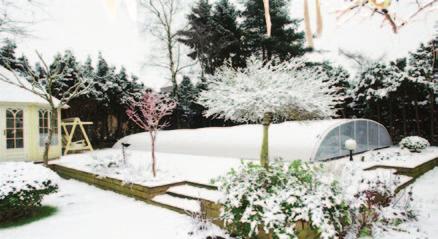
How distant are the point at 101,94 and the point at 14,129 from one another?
Result: 615 centimetres

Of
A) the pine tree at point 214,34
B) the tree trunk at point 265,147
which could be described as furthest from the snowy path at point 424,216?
the pine tree at point 214,34

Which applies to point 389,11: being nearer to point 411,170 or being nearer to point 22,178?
point 22,178

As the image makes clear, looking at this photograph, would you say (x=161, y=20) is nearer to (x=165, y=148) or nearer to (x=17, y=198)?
(x=165, y=148)

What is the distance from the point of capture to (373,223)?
4.96 m

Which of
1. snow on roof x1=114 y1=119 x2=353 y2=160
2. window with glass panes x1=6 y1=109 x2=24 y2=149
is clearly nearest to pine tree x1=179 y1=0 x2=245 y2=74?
Result: snow on roof x1=114 y1=119 x2=353 y2=160

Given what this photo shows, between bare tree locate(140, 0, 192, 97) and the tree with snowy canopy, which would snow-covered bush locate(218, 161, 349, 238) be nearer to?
the tree with snowy canopy

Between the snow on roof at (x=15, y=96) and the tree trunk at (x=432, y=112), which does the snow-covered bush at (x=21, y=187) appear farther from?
the tree trunk at (x=432, y=112)

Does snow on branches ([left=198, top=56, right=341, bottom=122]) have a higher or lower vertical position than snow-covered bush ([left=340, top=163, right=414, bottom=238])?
higher

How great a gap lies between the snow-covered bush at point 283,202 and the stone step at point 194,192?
5.53 ft

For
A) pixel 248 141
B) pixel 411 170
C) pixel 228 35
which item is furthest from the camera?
pixel 228 35

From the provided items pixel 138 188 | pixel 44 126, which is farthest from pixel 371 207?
pixel 44 126

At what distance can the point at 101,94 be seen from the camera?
17672 mm

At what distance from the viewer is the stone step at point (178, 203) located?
6406 mm

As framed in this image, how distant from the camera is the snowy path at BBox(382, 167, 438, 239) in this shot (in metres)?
4.85
